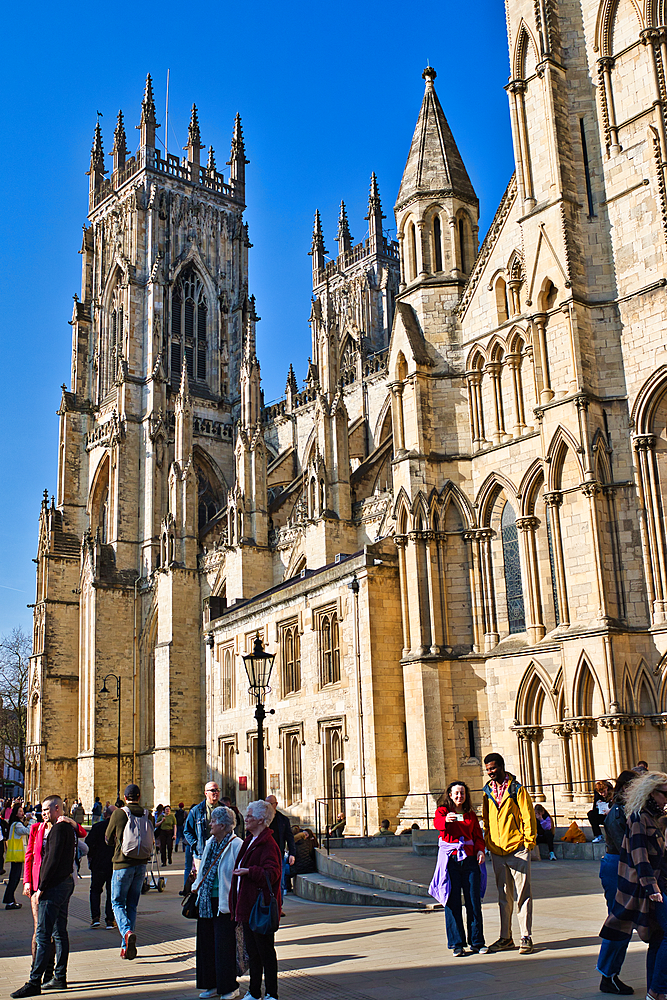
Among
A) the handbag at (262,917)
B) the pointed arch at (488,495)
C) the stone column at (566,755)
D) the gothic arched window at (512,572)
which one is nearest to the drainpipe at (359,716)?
the pointed arch at (488,495)

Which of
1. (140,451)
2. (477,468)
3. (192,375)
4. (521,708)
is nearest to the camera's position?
(521,708)

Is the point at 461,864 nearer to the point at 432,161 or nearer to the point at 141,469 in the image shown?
the point at 432,161

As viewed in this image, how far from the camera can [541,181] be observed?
20062 millimetres

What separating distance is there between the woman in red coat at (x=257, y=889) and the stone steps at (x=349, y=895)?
4.74 meters

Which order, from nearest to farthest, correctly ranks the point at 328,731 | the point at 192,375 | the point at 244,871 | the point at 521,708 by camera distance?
the point at 244,871
the point at 521,708
the point at 328,731
the point at 192,375

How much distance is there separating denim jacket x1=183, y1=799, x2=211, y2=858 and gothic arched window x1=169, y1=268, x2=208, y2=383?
165 feet

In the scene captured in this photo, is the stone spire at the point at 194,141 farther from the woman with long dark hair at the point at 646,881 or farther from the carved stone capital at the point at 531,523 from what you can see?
the woman with long dark hair at the point at 646,881

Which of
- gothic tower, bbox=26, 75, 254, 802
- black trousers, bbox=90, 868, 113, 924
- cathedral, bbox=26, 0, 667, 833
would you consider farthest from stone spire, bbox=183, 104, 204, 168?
black trousers, bbox=90, 868, 113, 924

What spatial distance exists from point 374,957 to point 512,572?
41.5 ft

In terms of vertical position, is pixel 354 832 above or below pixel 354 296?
below

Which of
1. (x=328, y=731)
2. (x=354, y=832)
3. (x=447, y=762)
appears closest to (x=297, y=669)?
(x=328, y=731)

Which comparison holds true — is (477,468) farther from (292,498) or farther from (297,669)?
(292,498)

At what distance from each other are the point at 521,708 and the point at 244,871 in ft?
43.0

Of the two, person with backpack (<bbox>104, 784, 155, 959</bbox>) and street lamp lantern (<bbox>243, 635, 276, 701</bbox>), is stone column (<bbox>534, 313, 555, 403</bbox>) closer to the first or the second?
street lamp lantern (<bbox>243, 635, 276, 701</bbox>)
